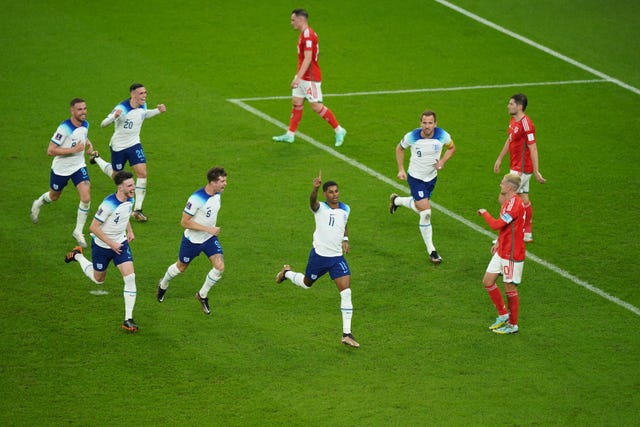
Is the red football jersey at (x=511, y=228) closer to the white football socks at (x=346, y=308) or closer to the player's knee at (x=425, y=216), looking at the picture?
the white football socks at (x=346, y=308)

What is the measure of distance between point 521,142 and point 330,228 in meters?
4.71

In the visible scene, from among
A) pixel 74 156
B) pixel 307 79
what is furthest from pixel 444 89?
pixel 74 156

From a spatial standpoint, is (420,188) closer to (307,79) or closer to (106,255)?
(106,255)

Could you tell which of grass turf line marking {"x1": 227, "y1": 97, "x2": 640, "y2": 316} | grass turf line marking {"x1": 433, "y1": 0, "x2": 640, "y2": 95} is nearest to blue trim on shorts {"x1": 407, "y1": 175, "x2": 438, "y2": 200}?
grass turf line marking {"x1": 227, "y1": 97, "x2": 640, "y2": 316}

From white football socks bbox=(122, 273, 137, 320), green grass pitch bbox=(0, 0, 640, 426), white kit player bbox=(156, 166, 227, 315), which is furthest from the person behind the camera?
white kit player bbox=(156, 166, 227, 315)

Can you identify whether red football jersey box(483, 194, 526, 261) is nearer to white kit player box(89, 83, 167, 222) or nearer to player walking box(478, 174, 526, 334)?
player walking box(478, 174, 526, 334)

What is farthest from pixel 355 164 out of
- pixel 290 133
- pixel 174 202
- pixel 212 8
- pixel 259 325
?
pixel 212 8

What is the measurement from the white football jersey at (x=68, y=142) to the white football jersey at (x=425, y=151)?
5.17m

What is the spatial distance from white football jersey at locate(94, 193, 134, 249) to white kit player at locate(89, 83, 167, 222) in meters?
3.36

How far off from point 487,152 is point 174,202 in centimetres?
666

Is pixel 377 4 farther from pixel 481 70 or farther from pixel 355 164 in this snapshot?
pixel 355 164

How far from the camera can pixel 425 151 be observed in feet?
52.5

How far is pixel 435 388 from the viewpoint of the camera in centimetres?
1248

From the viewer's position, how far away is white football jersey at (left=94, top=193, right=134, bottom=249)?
1344 cm
